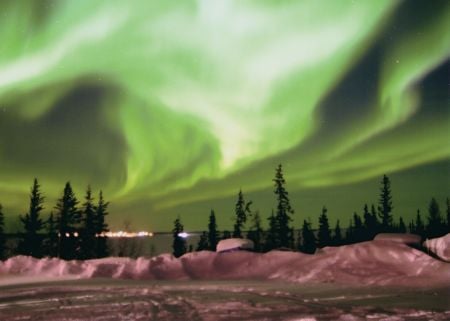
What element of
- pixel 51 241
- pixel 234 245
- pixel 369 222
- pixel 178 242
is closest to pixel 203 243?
pixel 178 242

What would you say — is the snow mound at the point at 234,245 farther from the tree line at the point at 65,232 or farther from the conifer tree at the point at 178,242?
the conifer tree at the point at 178,242

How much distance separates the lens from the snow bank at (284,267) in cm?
1574

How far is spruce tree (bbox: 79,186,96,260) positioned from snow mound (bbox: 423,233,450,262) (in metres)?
46.3

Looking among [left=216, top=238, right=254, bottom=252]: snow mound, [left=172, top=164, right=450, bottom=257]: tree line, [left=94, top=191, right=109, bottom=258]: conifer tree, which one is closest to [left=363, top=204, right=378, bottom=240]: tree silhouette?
[left=172, top=164, right=450, bottom=257]: tree line

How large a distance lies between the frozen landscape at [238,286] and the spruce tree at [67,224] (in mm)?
38372

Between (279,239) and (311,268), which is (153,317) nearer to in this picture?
(311,268)

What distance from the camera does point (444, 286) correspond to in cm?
1446

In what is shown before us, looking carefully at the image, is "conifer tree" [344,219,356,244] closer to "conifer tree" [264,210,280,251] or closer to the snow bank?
"conifer tree" [264,210,280,251]

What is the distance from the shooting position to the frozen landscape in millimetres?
10133

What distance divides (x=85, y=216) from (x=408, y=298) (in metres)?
53.4

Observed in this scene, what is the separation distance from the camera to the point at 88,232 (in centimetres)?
5966

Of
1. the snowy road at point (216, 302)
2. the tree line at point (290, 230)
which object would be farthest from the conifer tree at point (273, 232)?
the snowy road at point (216, 302)

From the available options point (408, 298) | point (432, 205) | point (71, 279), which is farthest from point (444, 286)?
point (432, 205)

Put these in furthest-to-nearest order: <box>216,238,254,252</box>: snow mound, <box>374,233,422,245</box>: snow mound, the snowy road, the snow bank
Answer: <box>216,238,254,252</box>: snow mound
<box>374,233,422,245</box>: snow mound
the snow bank
the snowy road
